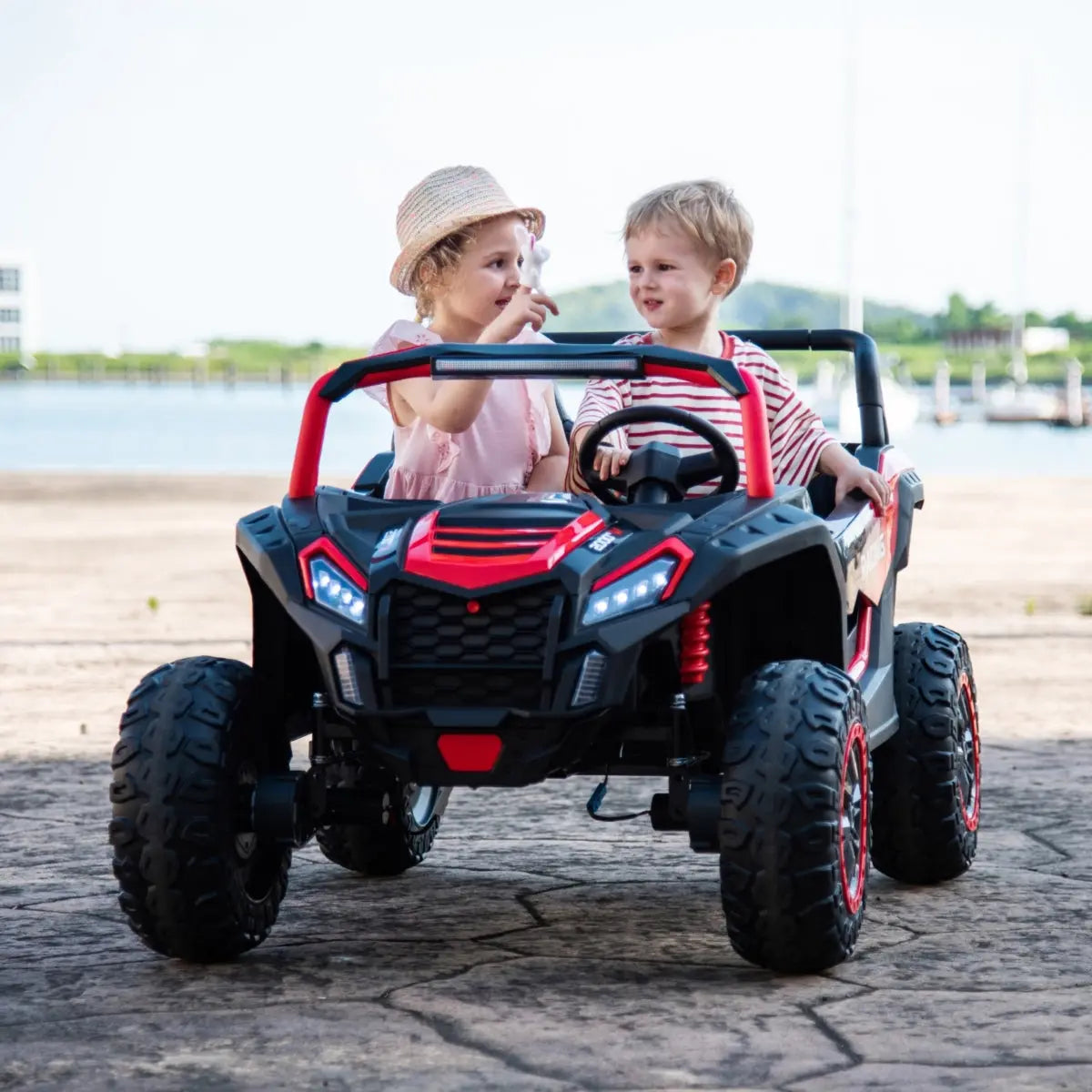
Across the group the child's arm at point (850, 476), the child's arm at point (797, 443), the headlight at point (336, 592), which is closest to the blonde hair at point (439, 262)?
the child's arm at point (797, 443)

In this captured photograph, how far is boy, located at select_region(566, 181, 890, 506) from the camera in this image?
456cm

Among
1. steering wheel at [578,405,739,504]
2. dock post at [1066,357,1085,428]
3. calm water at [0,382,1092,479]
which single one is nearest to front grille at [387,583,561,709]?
steering wheel at [578,405,739,504]

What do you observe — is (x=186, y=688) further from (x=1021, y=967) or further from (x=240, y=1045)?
(x=1021, y=967)

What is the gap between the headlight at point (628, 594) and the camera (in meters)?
3.73

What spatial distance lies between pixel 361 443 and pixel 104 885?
146 feet

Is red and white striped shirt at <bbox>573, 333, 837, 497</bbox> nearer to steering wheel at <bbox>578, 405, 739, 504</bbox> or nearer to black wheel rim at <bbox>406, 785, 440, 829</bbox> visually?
steering wheel at <bbox>578, 405, 739, 504</bbox>

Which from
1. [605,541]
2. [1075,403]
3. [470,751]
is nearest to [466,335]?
[605,541]

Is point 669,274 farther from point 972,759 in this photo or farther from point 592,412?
point 972,759

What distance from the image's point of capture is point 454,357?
4059 millimetres

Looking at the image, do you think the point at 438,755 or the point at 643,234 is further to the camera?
the point at 643,234

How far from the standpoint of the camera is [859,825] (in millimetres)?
4008

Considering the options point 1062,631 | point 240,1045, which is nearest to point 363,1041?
point 240,1045

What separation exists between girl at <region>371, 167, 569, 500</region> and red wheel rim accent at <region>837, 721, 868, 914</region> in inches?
39.5

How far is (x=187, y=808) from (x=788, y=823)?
3.46ft
